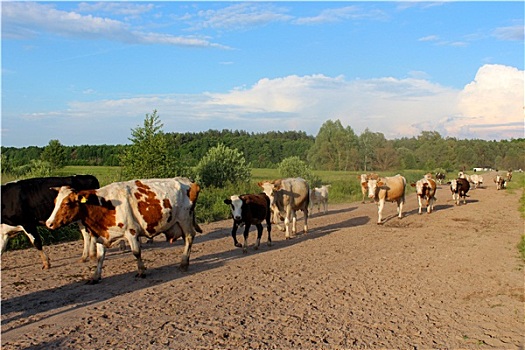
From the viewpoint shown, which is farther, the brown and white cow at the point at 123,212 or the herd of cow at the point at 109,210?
the herd of cow at the point at 109,210

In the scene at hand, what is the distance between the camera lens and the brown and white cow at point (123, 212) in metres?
9.36

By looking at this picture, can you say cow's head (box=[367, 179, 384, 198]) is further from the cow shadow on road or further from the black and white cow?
the black and white cow

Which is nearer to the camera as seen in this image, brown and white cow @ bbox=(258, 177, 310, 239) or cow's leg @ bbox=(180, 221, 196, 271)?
cow's leg @ bbox=(180, 221, 196, 271)

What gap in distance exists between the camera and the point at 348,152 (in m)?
78.2

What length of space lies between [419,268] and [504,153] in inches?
5117

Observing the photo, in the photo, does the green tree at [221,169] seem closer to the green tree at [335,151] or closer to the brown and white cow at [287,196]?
the brown and white cow at [287,196]

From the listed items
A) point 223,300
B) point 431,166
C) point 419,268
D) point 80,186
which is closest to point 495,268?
point 419,268

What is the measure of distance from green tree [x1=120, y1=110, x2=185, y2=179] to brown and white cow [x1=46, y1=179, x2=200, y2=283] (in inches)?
438

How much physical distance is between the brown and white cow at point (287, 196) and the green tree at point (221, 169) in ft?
40.7

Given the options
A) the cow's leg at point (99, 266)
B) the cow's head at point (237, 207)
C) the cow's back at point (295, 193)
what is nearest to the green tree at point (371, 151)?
the cow's back at point (295, 193)

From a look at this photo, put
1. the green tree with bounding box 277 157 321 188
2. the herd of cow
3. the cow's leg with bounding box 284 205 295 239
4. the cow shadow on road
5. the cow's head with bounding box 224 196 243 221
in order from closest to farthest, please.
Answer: the cow shadow on road → the herd of cow → the cow's head with bounding box 224 196 243 221 → the cow's leg with bounding box 284 205 295 239 → the green tree with bounding box 277 157 321 188

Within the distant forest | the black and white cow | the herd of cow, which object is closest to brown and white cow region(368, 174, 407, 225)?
the herd of cow

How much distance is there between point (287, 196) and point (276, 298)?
7.49 m

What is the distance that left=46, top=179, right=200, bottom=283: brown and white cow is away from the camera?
9359 mm
